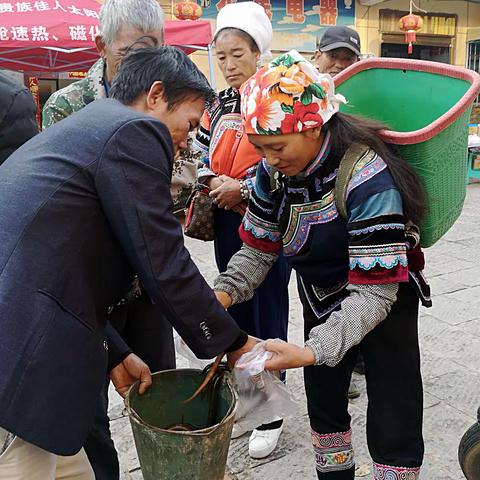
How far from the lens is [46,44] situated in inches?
237

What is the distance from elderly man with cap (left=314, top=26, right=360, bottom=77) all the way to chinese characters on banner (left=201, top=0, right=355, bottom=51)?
8.13m

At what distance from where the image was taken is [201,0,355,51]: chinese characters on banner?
35.9 ft

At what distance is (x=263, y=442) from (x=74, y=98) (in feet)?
5.38

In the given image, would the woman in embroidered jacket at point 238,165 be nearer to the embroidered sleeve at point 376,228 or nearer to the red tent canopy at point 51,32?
the embroidered sleeve at point 376,228

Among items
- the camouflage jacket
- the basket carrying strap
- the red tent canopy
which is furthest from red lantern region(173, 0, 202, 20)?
the basket carrying strap

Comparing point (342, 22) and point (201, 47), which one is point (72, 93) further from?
point (342, 22)

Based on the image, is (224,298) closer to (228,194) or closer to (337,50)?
(228,194)

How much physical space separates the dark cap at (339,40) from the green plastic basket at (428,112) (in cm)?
130

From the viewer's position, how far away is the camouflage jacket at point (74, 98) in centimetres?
202

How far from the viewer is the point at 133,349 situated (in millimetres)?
2078

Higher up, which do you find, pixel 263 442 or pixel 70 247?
pixel 70 247

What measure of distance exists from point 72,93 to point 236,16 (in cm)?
85

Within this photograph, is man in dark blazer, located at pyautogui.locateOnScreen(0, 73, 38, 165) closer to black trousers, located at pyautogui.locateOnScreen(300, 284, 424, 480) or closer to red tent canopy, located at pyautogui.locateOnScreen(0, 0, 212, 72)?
black trousers, located at pyautogui.locateOnScreen(300, 284, 424, 480)

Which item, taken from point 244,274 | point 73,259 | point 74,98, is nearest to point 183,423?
point 244,274
